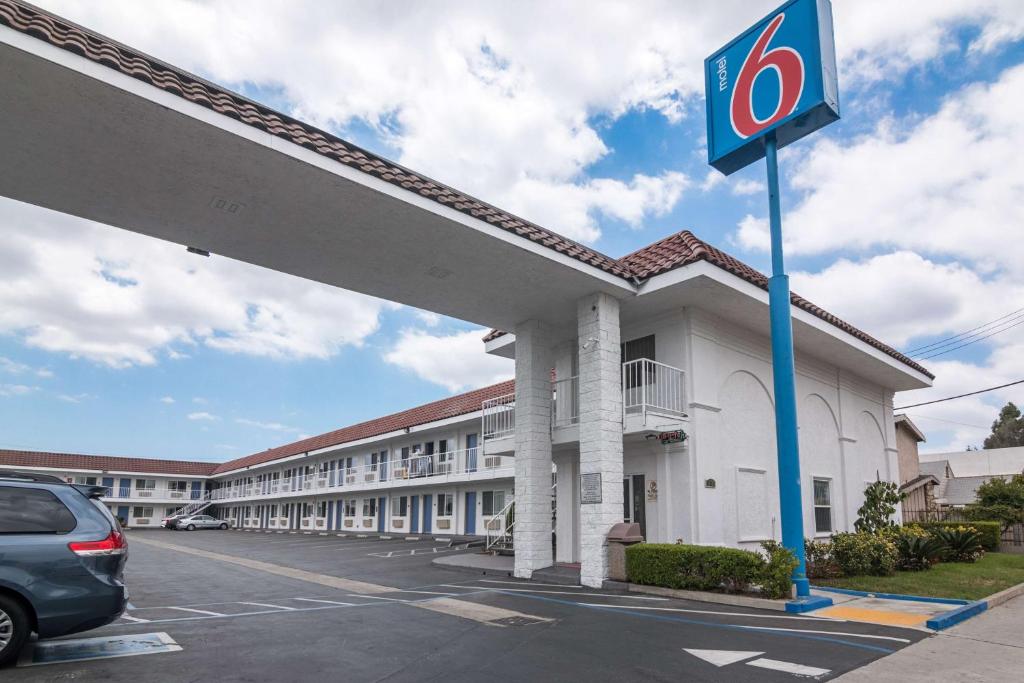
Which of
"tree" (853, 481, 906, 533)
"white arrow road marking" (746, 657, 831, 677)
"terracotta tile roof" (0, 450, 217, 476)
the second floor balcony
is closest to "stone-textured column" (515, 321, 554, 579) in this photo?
the second floor balcony

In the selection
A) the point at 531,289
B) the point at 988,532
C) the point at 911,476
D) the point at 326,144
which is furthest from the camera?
the point at 911,476

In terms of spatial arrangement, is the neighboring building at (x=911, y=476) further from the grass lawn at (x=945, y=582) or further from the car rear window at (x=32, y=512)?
the car rear window at (x=32, y=512)

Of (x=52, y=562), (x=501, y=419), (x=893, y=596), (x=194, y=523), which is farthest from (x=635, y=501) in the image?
(x=194, y=523)

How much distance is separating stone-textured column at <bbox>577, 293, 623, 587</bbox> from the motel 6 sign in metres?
3.82

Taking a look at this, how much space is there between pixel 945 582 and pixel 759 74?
32.1ft

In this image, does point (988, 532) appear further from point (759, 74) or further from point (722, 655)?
point (722, 655)

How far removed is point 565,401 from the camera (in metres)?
17.0

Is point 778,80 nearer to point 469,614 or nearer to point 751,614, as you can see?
point 751,614

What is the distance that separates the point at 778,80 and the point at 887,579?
31.0ft

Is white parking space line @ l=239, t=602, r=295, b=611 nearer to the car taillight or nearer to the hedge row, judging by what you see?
the car taillight

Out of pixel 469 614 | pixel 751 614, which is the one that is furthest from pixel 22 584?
pixel 751 614

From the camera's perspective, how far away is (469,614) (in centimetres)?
996

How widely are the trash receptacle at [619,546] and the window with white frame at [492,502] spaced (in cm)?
1727

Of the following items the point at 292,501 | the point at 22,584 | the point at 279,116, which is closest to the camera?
the point at 22,584
